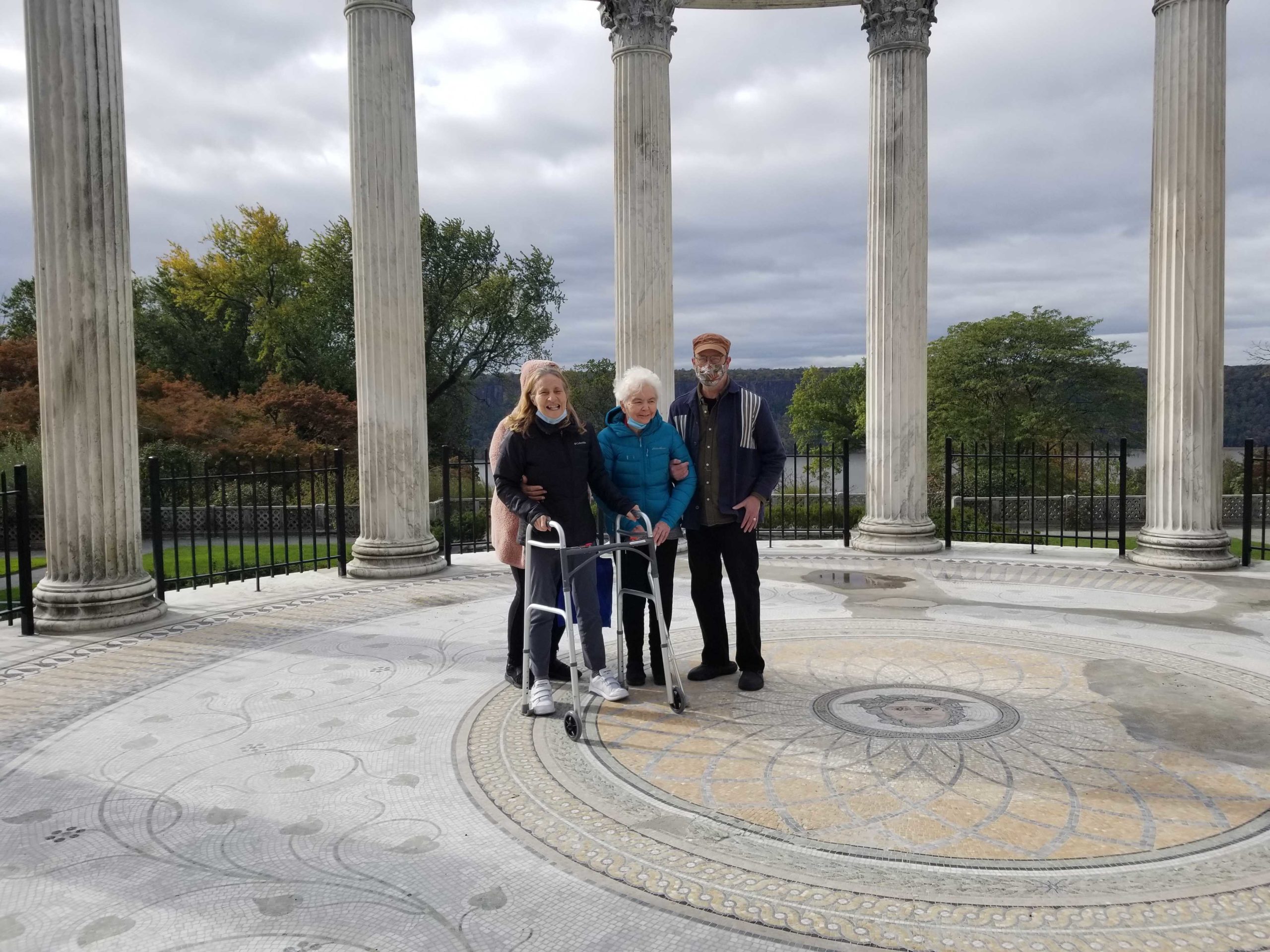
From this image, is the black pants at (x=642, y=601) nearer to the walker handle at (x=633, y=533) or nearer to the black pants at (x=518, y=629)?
the walker handle at (x=633, y=533)

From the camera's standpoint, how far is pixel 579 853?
376cm

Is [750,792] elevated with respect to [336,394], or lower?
lower

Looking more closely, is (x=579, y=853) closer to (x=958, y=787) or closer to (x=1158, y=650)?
(x=958, y=787)

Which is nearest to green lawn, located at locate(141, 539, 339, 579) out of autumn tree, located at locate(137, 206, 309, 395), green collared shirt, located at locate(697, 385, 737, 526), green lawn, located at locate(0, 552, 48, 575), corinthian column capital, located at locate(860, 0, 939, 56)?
green lawn, located at locate(0, 552, 48, 575)

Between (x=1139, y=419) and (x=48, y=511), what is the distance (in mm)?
46138

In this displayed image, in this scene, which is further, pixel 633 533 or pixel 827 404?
pixel 827 404

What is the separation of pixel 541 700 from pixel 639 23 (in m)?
10.1

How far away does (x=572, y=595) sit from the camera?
17.1 ft

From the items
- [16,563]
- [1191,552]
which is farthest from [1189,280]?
[16,563]

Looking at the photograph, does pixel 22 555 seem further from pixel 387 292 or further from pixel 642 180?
pixel 642 180

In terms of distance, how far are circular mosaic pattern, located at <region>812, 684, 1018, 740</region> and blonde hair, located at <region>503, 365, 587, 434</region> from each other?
2.30 metres

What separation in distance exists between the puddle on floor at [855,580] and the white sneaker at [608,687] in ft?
15.5

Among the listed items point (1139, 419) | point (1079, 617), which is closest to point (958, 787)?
point (1079, 617)

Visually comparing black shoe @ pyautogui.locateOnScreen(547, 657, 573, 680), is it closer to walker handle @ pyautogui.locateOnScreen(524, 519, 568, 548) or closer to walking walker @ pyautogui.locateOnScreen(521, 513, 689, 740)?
walking walker @ pyautogui.locateOnScreen(521, 513, 689, 740)
